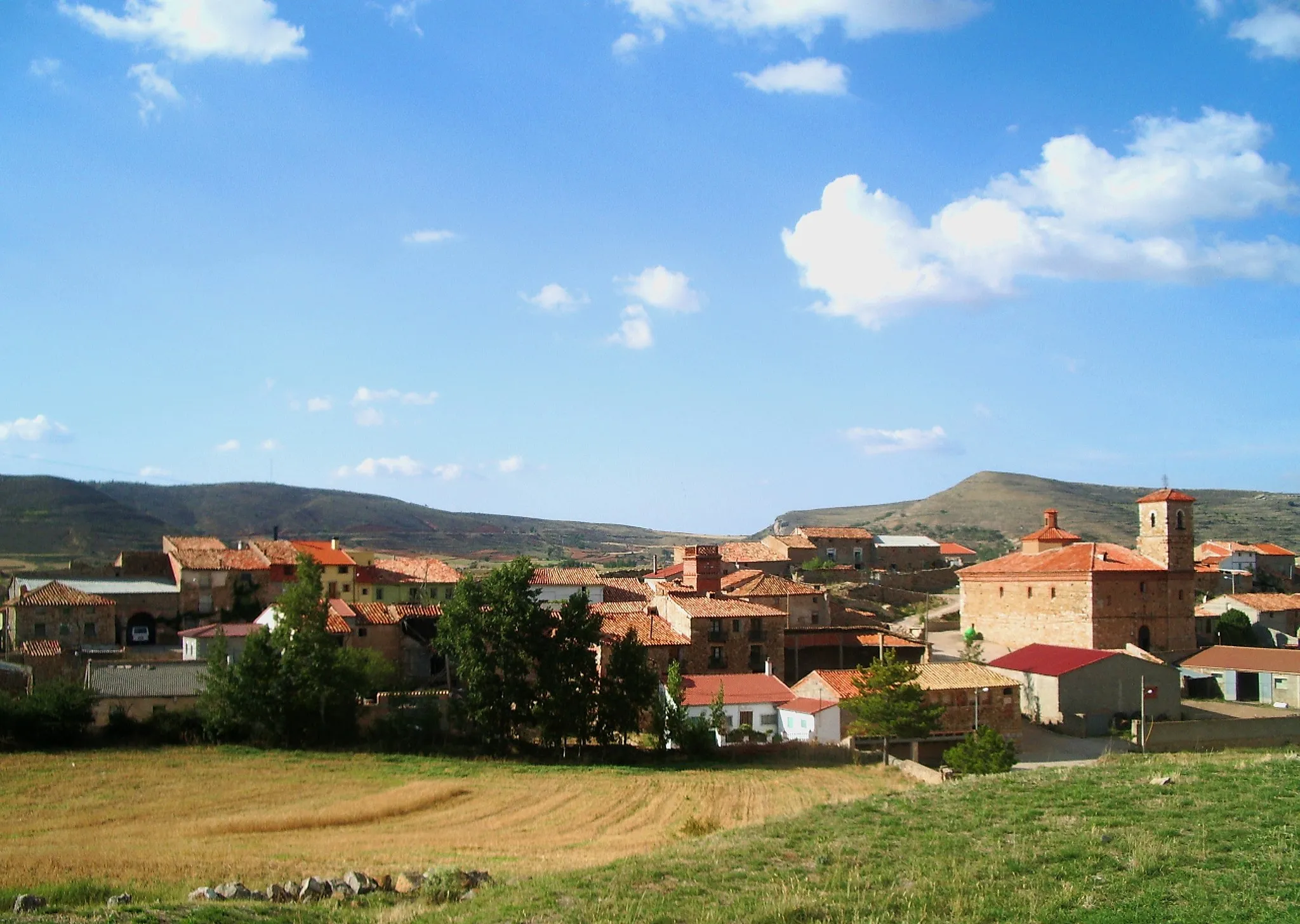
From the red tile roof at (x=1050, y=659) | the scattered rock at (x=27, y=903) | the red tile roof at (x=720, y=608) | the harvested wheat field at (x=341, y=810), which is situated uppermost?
the red tile roof at (x=720, y=608)

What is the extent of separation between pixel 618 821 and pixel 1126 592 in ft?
108

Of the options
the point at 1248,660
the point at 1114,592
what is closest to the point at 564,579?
the point at 1114,592

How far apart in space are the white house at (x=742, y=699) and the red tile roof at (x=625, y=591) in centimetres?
1356

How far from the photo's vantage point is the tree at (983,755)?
95.5ft

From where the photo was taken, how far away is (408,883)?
56.4 feet

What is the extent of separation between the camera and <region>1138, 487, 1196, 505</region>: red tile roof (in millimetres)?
51250

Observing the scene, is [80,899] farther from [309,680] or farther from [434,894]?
[309,680]

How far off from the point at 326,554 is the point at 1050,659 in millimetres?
36842

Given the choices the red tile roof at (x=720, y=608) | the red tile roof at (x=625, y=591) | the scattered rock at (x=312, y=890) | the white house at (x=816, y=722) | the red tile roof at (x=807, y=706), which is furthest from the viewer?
the red tile roof at (x=625, y=591)

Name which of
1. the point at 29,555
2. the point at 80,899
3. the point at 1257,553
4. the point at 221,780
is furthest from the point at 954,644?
the point at 29,555

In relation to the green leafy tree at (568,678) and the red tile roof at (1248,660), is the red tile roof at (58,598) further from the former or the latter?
the red tile roof at (1248,660)

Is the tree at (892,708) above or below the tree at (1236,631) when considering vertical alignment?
below

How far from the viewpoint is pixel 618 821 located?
2673 cm

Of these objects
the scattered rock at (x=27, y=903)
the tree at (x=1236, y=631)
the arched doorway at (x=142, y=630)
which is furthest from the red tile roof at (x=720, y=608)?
the scattered rock at (x=27, y=903)
